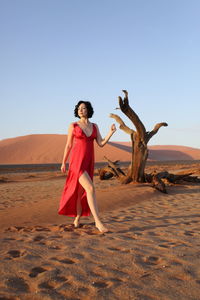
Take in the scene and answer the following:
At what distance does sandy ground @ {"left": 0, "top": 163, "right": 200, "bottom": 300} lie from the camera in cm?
259

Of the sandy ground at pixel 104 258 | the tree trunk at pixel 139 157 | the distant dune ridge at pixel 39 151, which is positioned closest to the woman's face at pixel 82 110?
the sandy ground at pixel 104 258

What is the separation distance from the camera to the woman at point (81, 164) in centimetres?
477

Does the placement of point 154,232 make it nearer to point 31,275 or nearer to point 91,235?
point 91,235

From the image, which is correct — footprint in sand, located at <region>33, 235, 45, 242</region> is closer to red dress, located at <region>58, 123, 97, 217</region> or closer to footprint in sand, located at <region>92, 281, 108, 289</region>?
red dress, located at <region>58, 123, 97, 217</region>

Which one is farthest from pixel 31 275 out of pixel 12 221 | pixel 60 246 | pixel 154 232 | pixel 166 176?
pixel 166 176

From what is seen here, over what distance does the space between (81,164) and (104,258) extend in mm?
1715

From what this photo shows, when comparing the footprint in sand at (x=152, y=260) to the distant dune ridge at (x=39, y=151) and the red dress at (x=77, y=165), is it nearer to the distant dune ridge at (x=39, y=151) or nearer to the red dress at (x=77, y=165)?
the red dress at (x=77, y=165)

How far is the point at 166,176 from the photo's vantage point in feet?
37.6

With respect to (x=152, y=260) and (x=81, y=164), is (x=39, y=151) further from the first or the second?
(x=152, y=260)

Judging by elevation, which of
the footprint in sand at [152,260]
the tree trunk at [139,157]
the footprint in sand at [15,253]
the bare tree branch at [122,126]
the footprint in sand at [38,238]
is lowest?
the footprint in sand at [38,238]

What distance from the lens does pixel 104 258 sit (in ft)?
11.1

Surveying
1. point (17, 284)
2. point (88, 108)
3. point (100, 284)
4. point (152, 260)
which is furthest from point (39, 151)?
point (100, 284)

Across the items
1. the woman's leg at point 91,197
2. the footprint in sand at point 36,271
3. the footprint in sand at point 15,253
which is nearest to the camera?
the footprint in sand at point 36,271

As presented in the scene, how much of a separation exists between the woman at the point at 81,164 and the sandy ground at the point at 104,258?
0.37m
